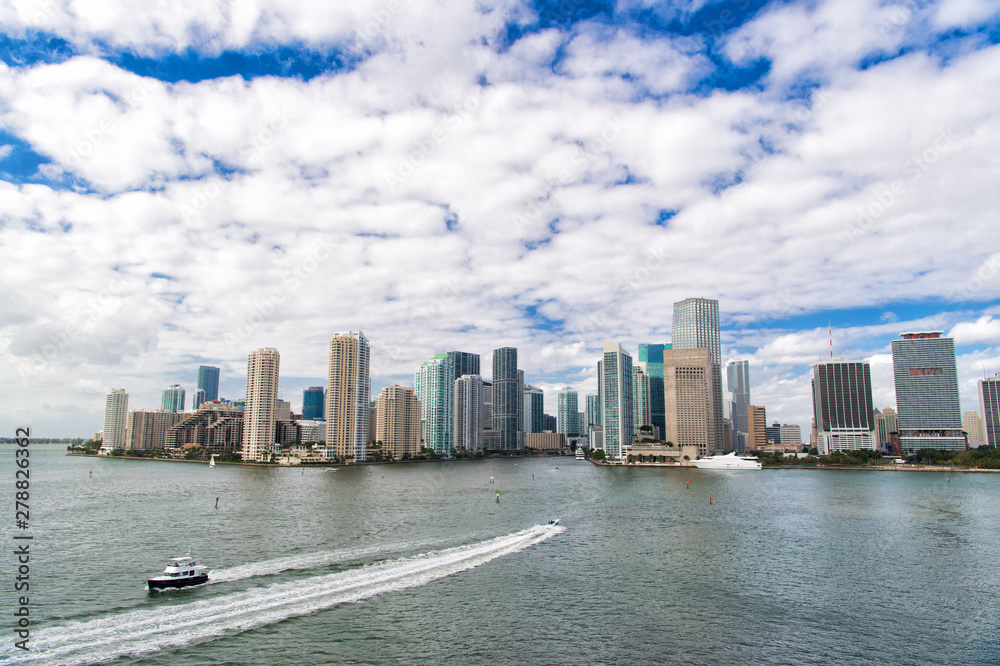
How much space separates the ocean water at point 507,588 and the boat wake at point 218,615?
143mm

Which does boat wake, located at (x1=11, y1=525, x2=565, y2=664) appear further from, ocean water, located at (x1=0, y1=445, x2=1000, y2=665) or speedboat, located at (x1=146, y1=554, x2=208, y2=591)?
speedboat, located at (x1=146, y1=554, x2=208, y2=591)

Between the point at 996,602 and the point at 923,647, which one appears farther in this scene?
the point at 996,602

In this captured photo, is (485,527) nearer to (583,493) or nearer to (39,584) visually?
(39,584)

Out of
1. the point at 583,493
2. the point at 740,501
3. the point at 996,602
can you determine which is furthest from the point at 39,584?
the point at 740,501

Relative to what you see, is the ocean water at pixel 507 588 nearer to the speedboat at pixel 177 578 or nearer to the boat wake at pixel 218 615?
the boat wake at pixel 218 615

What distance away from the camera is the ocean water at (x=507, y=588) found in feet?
94.0

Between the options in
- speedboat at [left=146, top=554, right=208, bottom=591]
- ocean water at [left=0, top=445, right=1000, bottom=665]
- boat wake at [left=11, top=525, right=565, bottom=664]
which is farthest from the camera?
speedboat at [left=146, top=554, right=208, bottom=591]

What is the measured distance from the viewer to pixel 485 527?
6059 centimetres

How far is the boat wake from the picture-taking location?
27344 mm

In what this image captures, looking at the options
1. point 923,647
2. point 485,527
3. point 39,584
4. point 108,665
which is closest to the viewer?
point 108,665

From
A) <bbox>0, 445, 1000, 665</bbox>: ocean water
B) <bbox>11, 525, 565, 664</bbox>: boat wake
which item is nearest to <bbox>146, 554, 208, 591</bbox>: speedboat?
<bbox>0, 445, 1000, 665</bbox>: ocean water

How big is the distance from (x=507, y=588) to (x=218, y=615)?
18024 mm

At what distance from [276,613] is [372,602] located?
5.64 meters

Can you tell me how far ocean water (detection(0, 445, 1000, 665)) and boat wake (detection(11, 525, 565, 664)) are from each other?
0.14 meters
